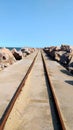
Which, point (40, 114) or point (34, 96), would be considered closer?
point (40, 114)

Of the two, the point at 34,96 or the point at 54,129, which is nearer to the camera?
the point at 54,129

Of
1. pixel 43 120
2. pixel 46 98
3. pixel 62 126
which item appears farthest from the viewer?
pixel 46 98

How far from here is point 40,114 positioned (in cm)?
654

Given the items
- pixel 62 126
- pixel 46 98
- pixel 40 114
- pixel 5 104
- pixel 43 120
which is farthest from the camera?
pixel 46 98

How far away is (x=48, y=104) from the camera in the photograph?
7551 mm

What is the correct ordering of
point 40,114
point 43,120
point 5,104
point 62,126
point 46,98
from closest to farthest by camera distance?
point 62,126, point 43,120, point 40,114, point 5,104, point 46,98

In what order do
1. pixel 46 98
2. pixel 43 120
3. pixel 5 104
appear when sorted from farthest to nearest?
1. pixel 46 98
2. pixel 5 104
3. pixel 43 120

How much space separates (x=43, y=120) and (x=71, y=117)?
857mm

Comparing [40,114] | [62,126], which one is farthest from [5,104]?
[62,126]

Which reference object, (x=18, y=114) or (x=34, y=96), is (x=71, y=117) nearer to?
(x=18, y=114)

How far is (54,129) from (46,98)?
284 cm

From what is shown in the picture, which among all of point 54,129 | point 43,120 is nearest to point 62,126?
point 54,129

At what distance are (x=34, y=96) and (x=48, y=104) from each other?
1115mm

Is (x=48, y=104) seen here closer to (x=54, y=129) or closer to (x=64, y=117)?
(x=64, y=117)
